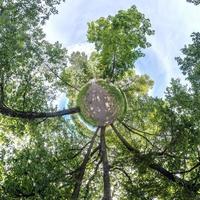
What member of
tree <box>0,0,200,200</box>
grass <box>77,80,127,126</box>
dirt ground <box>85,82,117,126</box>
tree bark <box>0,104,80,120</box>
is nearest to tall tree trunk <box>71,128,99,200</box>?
tree <box>0,0,200,200</box>

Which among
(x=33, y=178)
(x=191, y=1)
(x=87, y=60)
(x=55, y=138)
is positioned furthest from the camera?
(x=87, y=60)

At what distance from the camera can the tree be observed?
15.4 m

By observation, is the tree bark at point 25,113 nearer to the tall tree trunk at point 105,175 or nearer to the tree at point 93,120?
the tree at point 93,120

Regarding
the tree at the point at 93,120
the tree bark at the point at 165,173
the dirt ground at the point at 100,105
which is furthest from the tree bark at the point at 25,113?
A: the tree bark at the point at 165,173

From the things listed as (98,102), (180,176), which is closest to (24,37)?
(98,102)

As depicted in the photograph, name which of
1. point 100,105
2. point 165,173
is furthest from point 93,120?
point 165,173

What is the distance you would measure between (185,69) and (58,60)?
17.4ft

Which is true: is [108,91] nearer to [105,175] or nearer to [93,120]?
[93,120]

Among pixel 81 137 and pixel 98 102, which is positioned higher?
pixel 81 137

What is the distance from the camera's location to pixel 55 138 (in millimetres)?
18984

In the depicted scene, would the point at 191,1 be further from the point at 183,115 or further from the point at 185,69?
the point at 183,115

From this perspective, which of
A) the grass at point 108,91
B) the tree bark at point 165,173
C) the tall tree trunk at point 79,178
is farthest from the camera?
the tree bark at point 165,173

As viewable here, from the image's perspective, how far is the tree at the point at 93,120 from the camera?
1540 centimetres

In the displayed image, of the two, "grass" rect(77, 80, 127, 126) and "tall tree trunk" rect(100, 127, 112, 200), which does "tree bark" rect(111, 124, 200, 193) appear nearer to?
"tall tree trunk" rect(100, 127, 112, 200)
